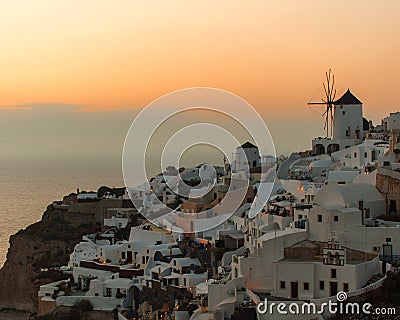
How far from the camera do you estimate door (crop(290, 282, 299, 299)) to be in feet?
63.9

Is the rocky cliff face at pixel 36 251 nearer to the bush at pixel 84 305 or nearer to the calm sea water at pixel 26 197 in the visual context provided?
the calm sea water at pixel 26 197

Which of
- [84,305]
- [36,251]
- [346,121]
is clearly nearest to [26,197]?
[36,251]

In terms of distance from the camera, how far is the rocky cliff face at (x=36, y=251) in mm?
37469

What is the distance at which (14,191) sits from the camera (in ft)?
358

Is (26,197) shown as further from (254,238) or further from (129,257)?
(254,238)

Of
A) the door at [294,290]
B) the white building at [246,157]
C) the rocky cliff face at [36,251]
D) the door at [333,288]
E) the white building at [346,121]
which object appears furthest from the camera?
the white building at [246,157]

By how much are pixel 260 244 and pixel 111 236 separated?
13904 millimetres

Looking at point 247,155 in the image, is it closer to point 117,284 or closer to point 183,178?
point 183,178

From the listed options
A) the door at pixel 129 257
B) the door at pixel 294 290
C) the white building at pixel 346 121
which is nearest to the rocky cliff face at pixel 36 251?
the door at pixel 129 257

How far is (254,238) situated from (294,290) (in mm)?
4370

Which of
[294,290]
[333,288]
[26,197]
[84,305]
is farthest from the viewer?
[26,197]

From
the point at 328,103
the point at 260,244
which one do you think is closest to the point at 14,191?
the point at 328,103

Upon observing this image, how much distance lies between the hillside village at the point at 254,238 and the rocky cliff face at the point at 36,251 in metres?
1.78

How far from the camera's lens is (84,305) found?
86.2ft
